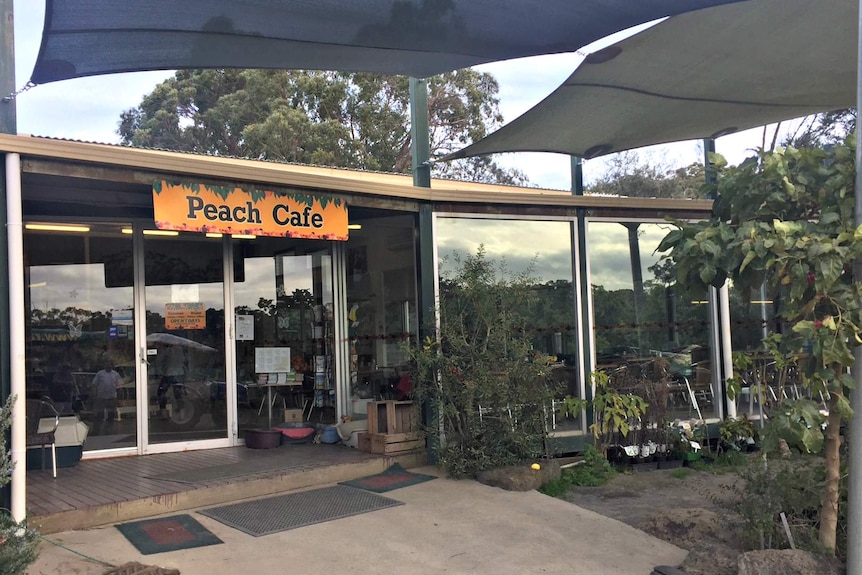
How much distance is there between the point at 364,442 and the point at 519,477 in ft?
5.35

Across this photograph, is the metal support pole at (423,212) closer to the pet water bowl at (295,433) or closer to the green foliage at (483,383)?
the green foliage at (483,383)

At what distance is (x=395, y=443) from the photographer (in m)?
6.77

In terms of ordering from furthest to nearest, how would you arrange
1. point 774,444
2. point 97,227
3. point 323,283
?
point 323,283 → point 97,227 → point 774,444

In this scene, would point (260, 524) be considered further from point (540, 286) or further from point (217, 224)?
point (540, 286)

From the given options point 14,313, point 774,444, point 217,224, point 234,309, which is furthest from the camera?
point 234,309

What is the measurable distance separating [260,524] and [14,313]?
211 centimetres

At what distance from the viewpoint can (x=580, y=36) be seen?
5.00 meters

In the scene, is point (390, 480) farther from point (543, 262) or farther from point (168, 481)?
point (543, 262)

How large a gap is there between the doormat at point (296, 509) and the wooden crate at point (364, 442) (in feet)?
3.02

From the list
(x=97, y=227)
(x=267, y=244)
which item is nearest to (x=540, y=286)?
(x=267, y=244)

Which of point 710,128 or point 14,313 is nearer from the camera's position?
point 14,313

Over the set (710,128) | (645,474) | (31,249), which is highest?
(710,128)

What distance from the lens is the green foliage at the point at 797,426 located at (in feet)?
12.1

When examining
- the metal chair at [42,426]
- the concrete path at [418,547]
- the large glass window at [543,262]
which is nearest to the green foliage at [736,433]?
the large glass window at [543,262]
